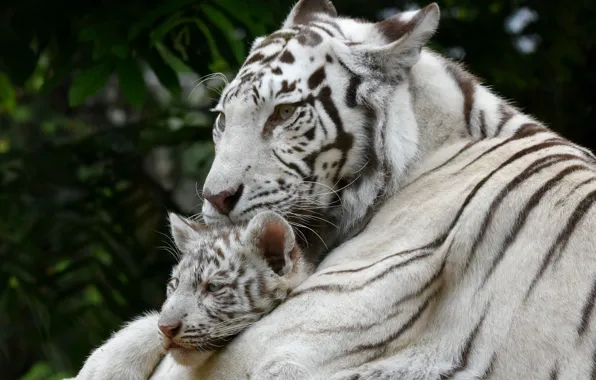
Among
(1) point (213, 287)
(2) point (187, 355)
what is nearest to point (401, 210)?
(1) point (213, 287)

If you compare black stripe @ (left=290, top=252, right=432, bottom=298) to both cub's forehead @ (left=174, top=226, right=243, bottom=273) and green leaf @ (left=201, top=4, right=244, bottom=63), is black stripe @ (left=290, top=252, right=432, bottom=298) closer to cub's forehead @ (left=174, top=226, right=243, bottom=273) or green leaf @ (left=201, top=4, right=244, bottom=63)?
cub's forehead @ (left=174, top=226, right=243, bottom=273)

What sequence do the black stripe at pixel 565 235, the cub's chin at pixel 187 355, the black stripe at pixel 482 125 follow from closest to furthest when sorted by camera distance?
the black stripe at pixel 565 235 < the cub's chin at pixel 187 355 < the black stripe at pixel 482 125

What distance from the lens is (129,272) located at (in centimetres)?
669

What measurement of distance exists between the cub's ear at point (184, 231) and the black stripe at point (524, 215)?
49.1 inches

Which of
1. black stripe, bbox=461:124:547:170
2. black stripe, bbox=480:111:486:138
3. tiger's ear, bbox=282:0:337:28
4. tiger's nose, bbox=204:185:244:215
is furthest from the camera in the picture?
tiger's ear, bbox=282:0:337:28

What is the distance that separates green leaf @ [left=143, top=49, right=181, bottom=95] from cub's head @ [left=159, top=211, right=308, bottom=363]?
2.07m

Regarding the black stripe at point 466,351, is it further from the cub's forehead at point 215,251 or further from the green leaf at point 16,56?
the green leaf at point 16,56

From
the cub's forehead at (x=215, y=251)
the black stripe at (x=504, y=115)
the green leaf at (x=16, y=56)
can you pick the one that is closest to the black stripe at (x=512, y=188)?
the black stripe at (x=504, y=115)

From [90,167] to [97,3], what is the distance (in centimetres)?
156

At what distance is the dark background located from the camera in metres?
5.60

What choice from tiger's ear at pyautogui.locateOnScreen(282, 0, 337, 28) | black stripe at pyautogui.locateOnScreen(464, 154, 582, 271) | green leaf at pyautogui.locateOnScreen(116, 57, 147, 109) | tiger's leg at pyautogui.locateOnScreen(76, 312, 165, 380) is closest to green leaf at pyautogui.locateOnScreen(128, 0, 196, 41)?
green leaf at pyautogui.locateOnScreen(116, 57, 147, 109)

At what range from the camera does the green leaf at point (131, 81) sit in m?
5.44

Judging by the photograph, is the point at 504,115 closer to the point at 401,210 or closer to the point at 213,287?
the point at 401,210

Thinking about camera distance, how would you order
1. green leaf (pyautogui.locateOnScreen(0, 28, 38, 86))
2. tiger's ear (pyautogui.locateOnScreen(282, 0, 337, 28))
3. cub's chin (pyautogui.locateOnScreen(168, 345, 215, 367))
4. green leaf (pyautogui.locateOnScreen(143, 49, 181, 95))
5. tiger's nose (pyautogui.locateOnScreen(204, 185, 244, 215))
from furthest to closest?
green leaf (pyautogui.locateOnScreen(0, 28, 38, 86)) → green leaf (pyautogui.locateOnScreen(143, 49, 181, 95)) → tiger's ear (pyautogui.locateOnScreen(282, 0, 337, 28)) → tiger's nose (pyautogui.locateOnScreen(204, 185, 244, 215)) → cub's chin (pyautogui.locateOnScreen(168, 345, 215, 367))
